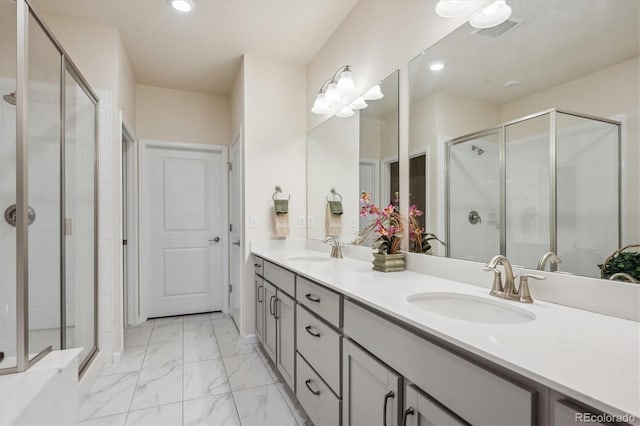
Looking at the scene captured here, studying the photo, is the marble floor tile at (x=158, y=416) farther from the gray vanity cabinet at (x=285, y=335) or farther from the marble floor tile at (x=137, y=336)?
the marble floor tile at (x=137, y=336)

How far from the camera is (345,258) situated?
238 cm

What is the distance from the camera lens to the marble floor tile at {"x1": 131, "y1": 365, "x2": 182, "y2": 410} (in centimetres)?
195

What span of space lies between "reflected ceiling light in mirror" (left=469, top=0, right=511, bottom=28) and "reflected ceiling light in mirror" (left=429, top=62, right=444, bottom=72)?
22 cm

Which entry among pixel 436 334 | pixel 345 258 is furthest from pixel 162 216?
pixel 436 334

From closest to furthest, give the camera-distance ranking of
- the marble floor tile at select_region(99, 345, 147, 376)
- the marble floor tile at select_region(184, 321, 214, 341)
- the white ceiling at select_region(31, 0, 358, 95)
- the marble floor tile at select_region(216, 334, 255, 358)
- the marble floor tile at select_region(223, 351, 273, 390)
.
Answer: the marble floor tile at select_region(223, 351, 273, 390) < the white ceiling at select_region(31, 0, 358, 95) < the marble floor tile at select_region(99, 345, 147, 376) < the marble floor tile at select_region(216, 334, 255, 358) < the marble floor tile at select_region(184, 321, 214, 341)

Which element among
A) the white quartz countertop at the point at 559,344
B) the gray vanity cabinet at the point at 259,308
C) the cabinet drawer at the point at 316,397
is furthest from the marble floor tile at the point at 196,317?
the white quartz countertop at the point at 559,344

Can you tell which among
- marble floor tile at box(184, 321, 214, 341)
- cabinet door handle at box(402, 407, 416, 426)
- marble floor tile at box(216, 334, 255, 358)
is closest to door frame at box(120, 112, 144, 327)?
marble floor tile at box(184, 321, 214, 341)

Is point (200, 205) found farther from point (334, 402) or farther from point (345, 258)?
point (334, 402)

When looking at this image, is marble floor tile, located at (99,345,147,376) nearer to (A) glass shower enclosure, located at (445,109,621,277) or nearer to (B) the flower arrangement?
(B) the flower arrangement

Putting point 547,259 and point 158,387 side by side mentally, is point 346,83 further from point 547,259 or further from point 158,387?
point 158,387

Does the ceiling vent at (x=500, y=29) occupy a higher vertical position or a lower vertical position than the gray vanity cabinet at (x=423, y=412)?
higher

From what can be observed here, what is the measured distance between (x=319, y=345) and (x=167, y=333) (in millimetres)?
2296

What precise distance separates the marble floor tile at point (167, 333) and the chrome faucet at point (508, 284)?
2806mm

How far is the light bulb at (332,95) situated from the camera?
242 centimetres
